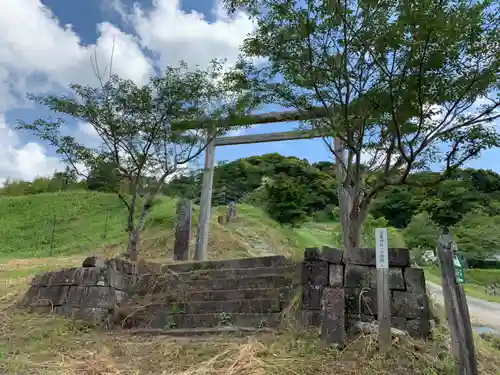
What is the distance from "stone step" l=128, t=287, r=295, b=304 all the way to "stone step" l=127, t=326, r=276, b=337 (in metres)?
0.60

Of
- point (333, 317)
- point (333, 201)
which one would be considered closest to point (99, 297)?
point (333, 317)

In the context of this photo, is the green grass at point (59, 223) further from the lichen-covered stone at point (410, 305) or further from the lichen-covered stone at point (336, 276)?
the lichen-covered stone at point (410, 305)

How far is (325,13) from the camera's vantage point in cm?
525

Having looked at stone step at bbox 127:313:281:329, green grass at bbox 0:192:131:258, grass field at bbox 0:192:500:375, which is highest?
green grass at bbox 0:192:131:258

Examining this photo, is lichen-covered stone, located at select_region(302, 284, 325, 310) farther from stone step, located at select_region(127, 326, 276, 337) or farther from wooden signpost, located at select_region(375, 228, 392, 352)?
wooden signpost, located at select_region(375, 228, 392, 352)

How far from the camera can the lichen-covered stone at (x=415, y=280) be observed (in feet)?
15.4

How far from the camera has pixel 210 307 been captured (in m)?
5.95

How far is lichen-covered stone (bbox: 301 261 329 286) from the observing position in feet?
16.1

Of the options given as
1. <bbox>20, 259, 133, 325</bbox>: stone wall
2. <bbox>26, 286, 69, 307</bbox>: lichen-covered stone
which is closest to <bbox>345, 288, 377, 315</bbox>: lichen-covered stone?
<bbox>20, 259, 133, 325</bbox>: stone wall

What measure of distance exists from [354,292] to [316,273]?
→ 435 mm

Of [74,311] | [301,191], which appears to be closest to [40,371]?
[74,311]

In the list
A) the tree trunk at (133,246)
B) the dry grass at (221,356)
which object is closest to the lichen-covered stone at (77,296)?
the dry grass at (221,356)

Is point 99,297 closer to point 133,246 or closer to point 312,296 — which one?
point 133,246

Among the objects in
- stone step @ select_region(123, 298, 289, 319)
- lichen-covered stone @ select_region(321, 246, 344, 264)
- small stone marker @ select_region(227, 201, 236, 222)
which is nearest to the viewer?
lichen-covered stone @ select_region(321, 246, 344, 264)
